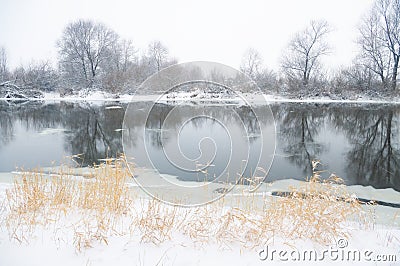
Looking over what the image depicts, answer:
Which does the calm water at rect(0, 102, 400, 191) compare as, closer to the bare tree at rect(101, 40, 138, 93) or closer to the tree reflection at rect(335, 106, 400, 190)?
the tree reflection at rect(335, 106, 400, 190)

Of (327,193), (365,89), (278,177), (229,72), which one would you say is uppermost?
(365,89)

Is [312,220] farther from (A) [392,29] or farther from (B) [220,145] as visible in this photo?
(A) [392,29]

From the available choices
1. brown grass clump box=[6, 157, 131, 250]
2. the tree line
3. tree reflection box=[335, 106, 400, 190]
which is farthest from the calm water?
the tree line

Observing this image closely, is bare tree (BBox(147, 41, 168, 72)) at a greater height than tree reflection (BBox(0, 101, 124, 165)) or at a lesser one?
greater

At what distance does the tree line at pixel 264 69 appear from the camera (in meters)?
24.9

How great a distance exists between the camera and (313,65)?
3033 cm

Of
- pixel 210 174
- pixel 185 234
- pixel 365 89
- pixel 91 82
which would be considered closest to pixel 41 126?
pixel 210 174

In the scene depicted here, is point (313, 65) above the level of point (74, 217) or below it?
above

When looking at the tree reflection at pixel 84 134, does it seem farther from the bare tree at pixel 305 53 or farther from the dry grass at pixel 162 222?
the bare tree at pixel 305 53

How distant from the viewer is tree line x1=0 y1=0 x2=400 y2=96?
81.7ft

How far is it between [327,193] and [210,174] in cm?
278

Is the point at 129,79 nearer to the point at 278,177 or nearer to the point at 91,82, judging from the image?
the point at 91,82

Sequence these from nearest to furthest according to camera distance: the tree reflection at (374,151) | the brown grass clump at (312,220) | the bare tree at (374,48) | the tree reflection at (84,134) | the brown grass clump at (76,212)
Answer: the brown grass clump at (76,212) → the brown grass clump at (312,220) → the tree reflection at (374,151) → the tree reflection at (84,134) → the bare tree at (374,48)

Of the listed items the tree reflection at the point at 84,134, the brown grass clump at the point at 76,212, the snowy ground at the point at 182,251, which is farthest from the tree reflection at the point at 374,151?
the tree reflection at the point at 84,134
